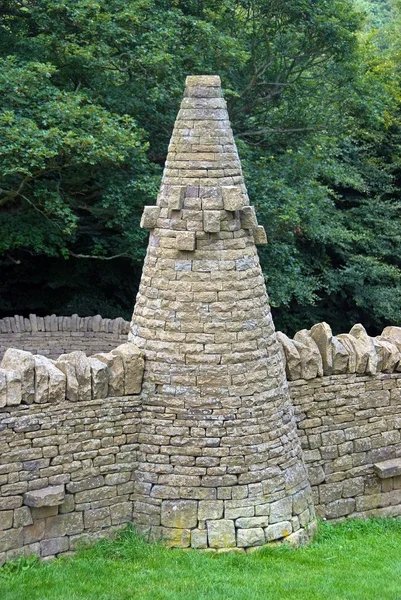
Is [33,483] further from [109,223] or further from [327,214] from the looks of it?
[327,214]

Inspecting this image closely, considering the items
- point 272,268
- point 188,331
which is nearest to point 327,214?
point 272,268

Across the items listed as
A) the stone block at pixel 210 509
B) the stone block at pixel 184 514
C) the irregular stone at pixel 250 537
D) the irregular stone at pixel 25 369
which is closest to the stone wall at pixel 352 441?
the irregular stone at pixel 250 537

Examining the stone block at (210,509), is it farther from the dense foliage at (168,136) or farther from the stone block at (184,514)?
the dense foliage at (168,136)

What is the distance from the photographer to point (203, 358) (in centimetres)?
1042

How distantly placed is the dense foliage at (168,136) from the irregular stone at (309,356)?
5109 mm

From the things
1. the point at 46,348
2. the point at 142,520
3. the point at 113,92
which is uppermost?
the point at 113,92

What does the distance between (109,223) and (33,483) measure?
8290 millimetres

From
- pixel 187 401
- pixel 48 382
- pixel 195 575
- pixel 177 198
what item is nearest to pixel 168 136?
pixel 177 198

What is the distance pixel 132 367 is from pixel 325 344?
106 inches

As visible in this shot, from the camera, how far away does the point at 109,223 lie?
1764 cm

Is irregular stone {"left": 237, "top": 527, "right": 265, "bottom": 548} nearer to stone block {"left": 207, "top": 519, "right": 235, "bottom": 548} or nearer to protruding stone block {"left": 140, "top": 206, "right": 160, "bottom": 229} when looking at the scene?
stone block {"left": 207, "top": 519, "right": 235, "bottom": 548}

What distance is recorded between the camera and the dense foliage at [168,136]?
1617cm

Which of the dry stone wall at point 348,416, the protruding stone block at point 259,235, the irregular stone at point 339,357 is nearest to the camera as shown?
the protruding stone block at point 259,235

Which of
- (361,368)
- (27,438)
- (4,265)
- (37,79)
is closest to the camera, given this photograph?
(27,438)
